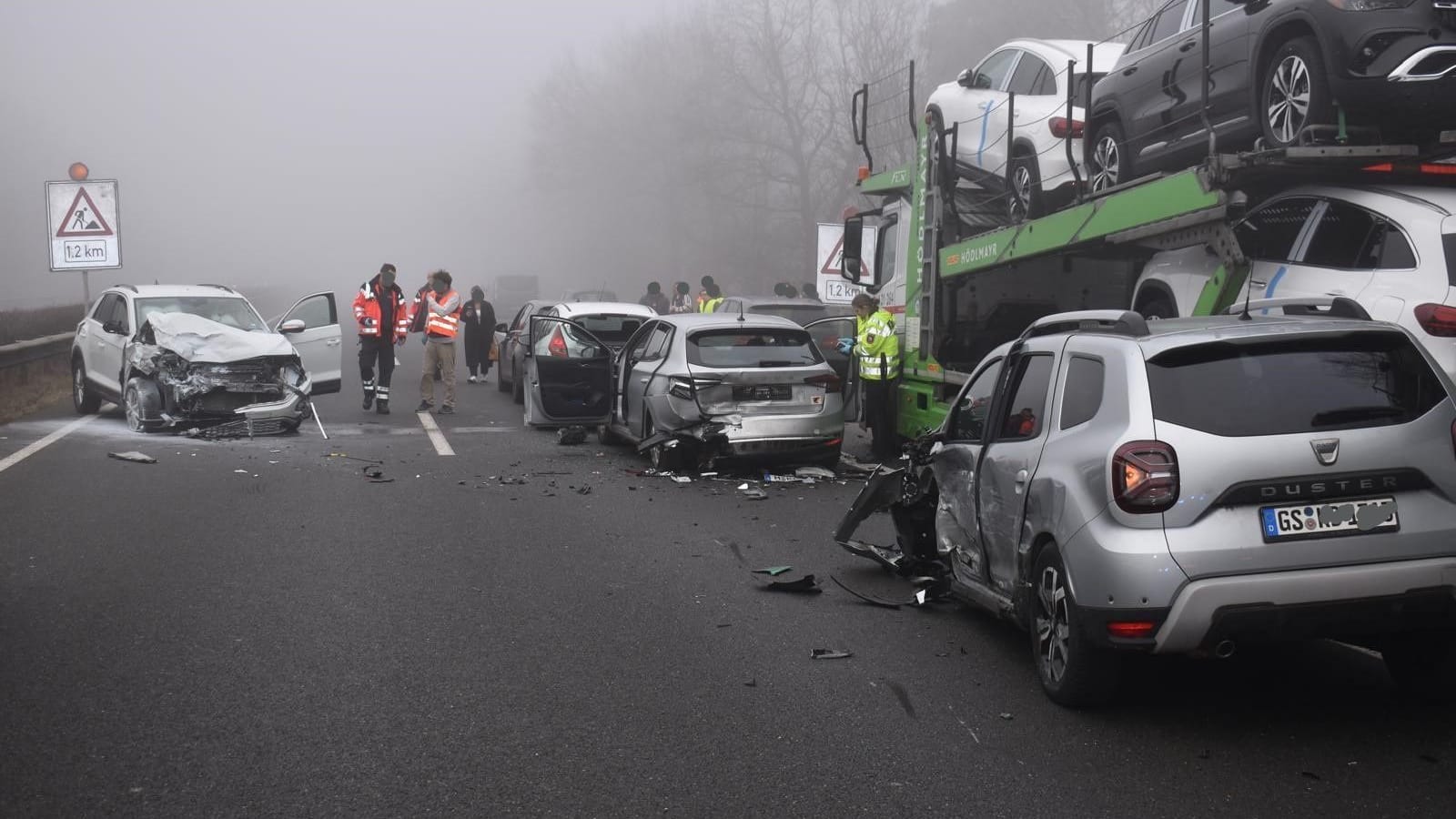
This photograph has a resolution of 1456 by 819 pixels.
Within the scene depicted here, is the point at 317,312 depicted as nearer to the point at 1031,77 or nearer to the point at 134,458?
the point at 134,458

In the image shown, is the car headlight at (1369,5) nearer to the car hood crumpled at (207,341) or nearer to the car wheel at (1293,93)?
the car wheel at (1293,93)

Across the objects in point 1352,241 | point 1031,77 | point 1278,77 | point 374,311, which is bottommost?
point 374,311

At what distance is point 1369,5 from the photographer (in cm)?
777

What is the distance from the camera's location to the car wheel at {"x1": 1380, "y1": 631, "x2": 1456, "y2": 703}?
17.4ft

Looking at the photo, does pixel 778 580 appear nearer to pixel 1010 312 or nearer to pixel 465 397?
pixel 1010 312

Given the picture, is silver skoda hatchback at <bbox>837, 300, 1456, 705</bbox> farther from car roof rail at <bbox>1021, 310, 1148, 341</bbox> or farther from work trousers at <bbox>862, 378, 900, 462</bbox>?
work trousers at <bbox>862, 378, 900, 462</bbox>

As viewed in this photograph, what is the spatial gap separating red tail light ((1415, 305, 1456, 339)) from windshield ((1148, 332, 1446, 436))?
168 centimetres

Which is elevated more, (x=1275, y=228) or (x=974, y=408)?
(x=1275, y=228)

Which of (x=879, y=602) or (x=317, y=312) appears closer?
(x=879, y=602)

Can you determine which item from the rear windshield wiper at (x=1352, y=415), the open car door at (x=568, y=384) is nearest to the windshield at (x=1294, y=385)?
the rear windshield wiper at (x=1352, y=415)

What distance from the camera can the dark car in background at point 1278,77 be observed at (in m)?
7.64

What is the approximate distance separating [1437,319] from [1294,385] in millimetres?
2094

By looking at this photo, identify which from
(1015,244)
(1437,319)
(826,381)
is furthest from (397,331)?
(1437,319)

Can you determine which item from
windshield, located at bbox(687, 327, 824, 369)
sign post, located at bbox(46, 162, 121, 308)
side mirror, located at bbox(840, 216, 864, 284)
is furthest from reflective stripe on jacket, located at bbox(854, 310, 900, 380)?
sign post, located at bbox(46, 162, 121, 308)
